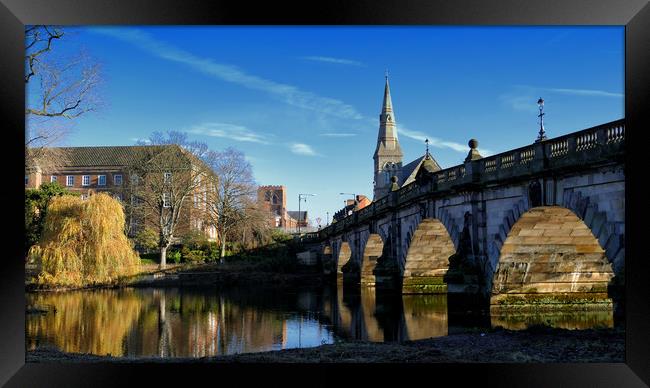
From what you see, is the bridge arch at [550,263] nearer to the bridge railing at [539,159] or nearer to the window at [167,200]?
the bridge railing at [539,159]

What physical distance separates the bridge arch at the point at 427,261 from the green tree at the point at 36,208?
57.7ft

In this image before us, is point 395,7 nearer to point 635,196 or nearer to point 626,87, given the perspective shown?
point 626,87

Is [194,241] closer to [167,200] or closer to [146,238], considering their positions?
[146,238]

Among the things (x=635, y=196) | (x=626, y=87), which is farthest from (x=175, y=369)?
(x=626, y=87)

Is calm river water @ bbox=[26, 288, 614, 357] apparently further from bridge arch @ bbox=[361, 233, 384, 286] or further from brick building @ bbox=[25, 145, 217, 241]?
brick building @ bbox=[25, 145, 217, 241]

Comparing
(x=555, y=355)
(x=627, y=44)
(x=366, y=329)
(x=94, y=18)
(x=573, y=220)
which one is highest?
(x=94, y=18)

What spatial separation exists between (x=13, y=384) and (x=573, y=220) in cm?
1429

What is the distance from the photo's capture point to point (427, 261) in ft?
87.0

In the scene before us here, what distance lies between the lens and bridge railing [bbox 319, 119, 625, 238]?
38.2ft

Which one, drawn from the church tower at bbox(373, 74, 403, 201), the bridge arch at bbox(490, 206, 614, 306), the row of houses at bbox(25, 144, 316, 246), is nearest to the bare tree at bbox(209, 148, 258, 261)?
the row of houses at bbox(25, 144, 316, 246)

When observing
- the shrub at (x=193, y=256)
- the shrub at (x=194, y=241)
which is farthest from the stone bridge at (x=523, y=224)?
the shrub at (x=194, y=241)

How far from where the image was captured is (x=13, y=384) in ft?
28.1

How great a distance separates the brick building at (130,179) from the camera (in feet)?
127

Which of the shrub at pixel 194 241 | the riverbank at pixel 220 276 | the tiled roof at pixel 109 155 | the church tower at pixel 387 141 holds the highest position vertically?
the church tower at pixel 387 141
